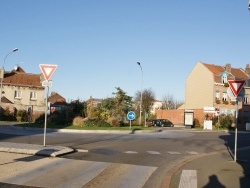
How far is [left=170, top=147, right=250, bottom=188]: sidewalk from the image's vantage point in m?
9.11

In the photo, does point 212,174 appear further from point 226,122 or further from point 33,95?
point 33,95

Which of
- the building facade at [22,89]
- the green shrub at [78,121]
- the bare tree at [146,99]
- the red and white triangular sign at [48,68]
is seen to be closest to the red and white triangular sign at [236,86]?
the red and white triangular sign at [48,68]

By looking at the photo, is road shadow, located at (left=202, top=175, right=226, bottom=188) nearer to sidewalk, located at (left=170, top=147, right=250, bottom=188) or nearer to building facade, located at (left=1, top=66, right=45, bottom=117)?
sidewalk, located at (left=170, top=147, right=250, bottom=188)

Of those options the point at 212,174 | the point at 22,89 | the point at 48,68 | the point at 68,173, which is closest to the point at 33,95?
the point at 22,89

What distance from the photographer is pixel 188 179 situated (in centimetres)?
977

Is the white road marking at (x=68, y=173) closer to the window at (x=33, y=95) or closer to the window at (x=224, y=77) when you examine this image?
the window at (x=224, y=77)

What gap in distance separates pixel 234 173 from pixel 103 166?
3.63 meters

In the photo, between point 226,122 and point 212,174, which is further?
point 226,122

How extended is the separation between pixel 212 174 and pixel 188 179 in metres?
1.01

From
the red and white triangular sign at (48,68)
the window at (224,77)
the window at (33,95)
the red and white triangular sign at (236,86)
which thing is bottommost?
the red and white triangular sign at (236,86)

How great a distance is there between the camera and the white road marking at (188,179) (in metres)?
8.99

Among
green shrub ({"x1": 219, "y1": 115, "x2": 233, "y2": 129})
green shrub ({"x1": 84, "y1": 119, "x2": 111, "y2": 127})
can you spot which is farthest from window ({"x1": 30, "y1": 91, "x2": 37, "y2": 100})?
green shrub ({"x1": 84, "y1": 119, "x2": 111, "y2": 127})

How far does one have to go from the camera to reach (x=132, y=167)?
1165cm

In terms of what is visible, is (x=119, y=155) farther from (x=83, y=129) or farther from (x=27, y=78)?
(x=27, y=78)
